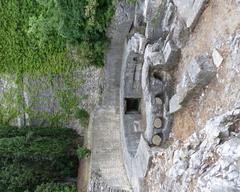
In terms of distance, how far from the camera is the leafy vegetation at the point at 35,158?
927 cm

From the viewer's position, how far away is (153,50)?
25.2 feet

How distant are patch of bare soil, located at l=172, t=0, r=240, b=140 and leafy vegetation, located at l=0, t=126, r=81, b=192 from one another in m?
3.63

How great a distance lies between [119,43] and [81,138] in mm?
2442

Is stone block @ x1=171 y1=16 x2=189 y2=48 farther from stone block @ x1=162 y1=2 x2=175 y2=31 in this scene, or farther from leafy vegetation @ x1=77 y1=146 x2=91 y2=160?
leafy vegetation @ x1=77 y1=146 x2=91 y2=160

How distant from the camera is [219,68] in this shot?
231 inches

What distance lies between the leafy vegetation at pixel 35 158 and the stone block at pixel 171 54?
3646 millimetres

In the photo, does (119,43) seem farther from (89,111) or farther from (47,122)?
(47,122)

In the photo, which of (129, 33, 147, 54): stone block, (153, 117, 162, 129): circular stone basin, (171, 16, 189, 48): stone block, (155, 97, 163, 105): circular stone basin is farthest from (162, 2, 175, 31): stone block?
(153, 117, 162, 129): circular stone basin

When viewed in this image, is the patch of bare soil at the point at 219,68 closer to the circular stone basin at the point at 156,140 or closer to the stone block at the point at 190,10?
the stone block at the point at 190,10

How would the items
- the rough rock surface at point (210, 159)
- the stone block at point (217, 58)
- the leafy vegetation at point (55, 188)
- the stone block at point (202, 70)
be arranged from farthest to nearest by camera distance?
the leafy vegetation at point (55, 188)
the stone block at point (202, 70)
the stone block at point (217, 58)
the rough rock surface at point (210, 159)

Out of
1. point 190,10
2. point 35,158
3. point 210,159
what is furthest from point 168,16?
point 35,158

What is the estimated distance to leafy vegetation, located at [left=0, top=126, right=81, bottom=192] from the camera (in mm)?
9266

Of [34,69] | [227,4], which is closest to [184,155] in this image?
[227,4]

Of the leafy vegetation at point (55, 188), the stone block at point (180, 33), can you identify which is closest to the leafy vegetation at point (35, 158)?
the leafy vegetation at point (55, 188)
